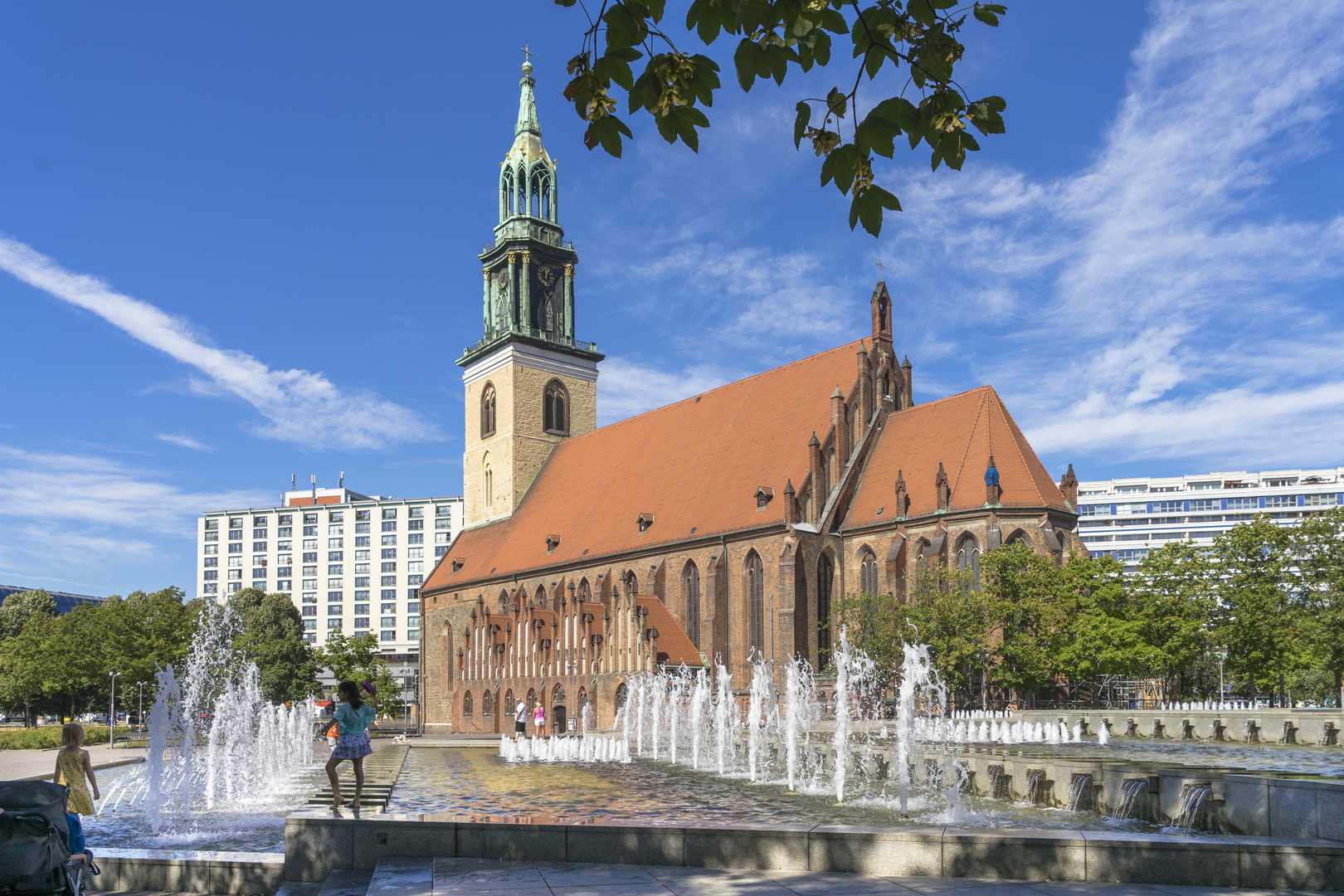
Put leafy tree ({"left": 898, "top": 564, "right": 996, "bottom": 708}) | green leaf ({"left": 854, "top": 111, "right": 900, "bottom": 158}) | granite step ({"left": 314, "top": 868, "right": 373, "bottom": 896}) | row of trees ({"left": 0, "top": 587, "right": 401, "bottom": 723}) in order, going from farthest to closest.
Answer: row of trees ({"left": 0, "top": 587, "right": 401, "bottom": 723}) < leafy tree ({"left": 898, "top": 564, "right": 996, "bottom": 708}) < granite step ({"left": 314, "top": 868, "right": 373, "bottom": 896}) < green leaf ({"left": 854, "top": 111, "right": 900, "bottom": 158})

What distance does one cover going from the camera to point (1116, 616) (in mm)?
40406

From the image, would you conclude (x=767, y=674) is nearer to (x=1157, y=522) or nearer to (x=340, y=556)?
(x=340, y=556)

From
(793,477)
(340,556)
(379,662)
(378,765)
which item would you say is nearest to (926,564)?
(793,477)

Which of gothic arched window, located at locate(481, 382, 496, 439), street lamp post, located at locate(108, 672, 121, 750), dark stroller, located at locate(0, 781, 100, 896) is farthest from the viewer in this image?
gothic arched window, located at locate(481, 382, 496, 439)

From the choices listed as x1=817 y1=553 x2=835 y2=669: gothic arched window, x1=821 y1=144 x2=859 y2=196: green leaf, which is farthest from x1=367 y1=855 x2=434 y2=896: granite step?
x1=817 y1=553 x2=835 y2=669: gothic arched window

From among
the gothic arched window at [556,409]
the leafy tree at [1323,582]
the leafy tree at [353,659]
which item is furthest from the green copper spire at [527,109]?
the leafy tree at [1323,582]

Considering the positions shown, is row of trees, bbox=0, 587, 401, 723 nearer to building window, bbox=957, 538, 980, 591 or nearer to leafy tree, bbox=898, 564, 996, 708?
building window, bbox=957, 538, 980, 591

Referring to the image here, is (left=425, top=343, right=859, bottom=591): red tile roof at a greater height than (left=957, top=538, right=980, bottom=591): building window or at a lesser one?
greater

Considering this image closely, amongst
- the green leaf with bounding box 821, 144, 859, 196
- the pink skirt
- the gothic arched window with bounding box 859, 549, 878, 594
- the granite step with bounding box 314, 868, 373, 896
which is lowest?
the granite step with bounding box 314, 868, 373, 896

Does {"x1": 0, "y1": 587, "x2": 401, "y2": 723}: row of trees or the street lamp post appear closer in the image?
the street lamp post

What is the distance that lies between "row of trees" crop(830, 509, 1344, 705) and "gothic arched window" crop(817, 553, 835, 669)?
1013 mm

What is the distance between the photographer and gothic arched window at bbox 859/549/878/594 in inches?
1729

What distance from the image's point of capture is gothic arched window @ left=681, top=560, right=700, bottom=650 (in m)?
47.5

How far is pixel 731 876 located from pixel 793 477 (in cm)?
3729
